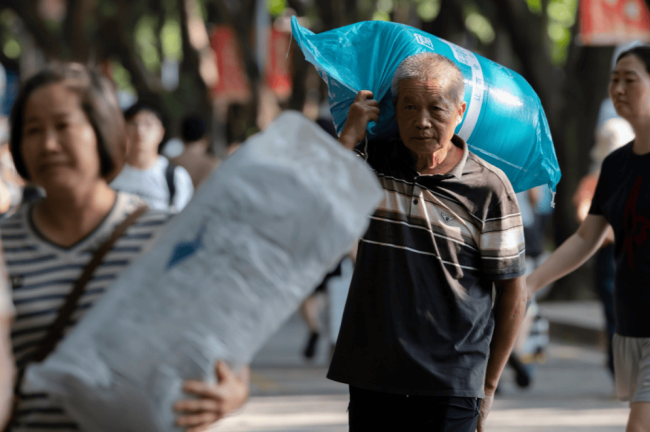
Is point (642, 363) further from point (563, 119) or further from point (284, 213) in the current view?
point (563, 119)

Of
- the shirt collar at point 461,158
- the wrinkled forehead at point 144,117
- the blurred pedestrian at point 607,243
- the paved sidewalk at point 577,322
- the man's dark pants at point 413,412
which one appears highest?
the shirt collar at point 461,158

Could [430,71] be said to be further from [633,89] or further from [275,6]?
[275,6]

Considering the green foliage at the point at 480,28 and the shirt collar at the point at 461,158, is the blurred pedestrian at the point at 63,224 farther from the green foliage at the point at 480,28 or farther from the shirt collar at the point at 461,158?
the green foliage at the point at 480,28

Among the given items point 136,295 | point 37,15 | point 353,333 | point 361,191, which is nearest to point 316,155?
point 361,191

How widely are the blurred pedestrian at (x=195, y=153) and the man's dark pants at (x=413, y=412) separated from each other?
16.7ft

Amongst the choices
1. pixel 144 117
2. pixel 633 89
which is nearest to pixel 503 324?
pixel 633 89

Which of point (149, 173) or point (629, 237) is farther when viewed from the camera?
point (149, 173)

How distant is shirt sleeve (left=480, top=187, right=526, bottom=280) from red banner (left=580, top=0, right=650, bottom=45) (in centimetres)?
884

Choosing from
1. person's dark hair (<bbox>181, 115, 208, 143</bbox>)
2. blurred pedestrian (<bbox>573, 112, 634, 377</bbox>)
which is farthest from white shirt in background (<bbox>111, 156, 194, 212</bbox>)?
blurred pedestrian (<bbox>573, 112, 634, 377</bbox>)

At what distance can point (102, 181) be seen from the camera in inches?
86.3

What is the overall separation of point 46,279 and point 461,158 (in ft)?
4.88

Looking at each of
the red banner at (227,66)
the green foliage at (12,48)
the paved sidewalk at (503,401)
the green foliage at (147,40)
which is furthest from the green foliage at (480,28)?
the green foliage at (12,48)

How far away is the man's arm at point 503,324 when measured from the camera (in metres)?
3.08

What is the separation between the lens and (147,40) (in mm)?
32312
